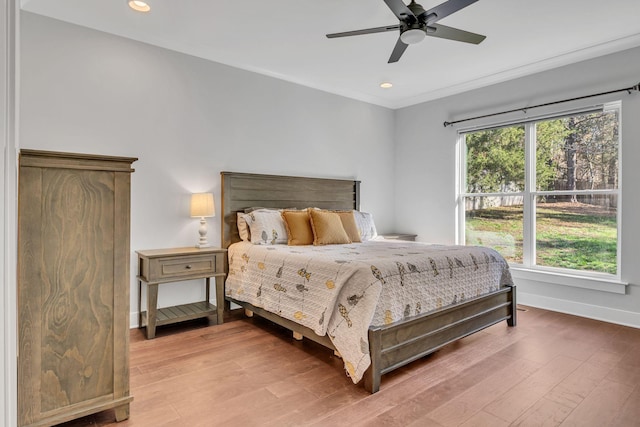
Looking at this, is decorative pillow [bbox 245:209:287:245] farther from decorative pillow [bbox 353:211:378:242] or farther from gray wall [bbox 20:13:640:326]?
decorative pillow [bbox 353:211:378:242]

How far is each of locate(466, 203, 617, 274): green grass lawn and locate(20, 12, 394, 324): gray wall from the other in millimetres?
2214

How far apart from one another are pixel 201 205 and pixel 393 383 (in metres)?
2.25

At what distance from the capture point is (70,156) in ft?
5.30

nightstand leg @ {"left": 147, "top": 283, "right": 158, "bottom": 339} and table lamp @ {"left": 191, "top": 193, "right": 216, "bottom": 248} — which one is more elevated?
table lamp @ {"left": 191, "top": 193, "right": 216, "bottom": 248}

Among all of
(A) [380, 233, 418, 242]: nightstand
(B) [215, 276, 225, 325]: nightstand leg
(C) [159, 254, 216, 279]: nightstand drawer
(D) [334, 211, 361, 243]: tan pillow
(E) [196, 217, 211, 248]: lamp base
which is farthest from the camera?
(A) [380, 233, 418, 242]: nightstand

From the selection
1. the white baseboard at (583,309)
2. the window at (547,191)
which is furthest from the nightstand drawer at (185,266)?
the white baseboard at (583,309)

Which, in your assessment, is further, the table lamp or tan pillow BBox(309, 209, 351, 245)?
tan pillow BBox(309, 209, 351, 245)

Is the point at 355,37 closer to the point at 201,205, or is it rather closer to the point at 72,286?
the point at 201,205

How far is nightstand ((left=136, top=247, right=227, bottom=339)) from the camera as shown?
9.78ft

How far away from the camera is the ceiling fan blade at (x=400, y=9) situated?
2.17m

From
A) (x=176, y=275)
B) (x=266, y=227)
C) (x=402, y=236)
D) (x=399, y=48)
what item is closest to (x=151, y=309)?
(x=176, y=275)

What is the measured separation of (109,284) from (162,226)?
1763mm

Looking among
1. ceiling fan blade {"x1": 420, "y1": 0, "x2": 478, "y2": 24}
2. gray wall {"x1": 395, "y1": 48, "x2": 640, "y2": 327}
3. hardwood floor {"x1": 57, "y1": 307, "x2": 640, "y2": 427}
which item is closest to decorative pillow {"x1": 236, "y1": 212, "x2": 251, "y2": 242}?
hardwood floor {"x1": 57, "y1": 307, "x2": 640, "y2": 427}

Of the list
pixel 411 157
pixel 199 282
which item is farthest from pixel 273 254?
pixel 411 157
